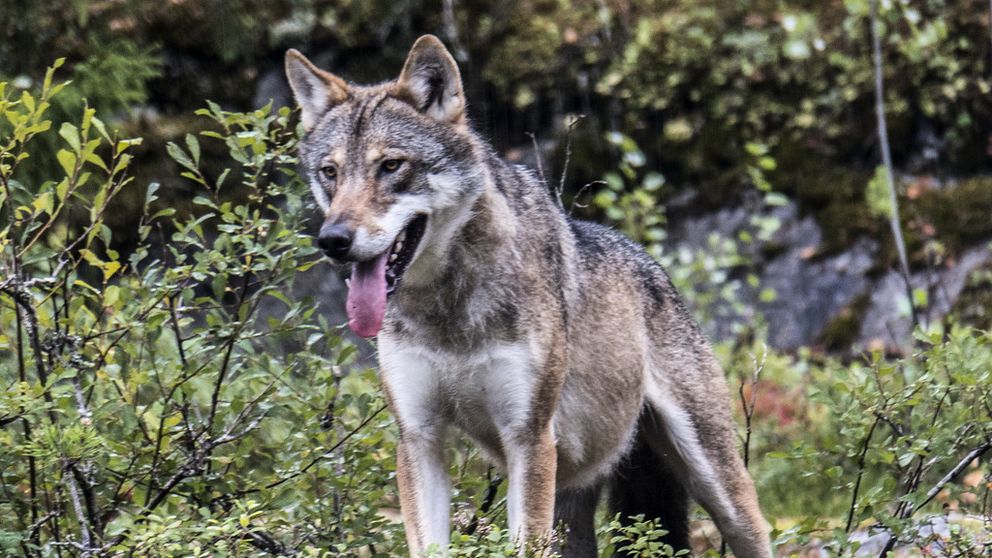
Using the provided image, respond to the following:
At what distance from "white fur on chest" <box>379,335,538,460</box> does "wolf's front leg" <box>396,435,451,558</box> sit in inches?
2.9

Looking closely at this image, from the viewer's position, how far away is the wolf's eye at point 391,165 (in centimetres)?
427

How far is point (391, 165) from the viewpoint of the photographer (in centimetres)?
427

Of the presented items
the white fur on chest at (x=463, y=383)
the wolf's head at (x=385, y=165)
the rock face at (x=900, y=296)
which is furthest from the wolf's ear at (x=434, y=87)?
the rock face at (x=900, y=296)

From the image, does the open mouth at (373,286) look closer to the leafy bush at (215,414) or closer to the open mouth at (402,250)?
the open mouth at (402,250)

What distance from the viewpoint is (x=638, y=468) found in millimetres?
5539

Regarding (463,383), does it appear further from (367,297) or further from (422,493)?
(367,297)

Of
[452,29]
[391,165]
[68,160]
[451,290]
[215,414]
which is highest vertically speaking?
[452,29]

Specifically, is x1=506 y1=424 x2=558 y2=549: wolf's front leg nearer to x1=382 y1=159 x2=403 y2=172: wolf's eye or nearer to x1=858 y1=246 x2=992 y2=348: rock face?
x1=382 y1=159 x2=403 y2=172: wolf's eye

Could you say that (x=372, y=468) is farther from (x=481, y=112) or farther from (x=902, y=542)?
(x=481, y=112)

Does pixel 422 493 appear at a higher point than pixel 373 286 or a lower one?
lower

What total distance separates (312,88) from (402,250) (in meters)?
0.88

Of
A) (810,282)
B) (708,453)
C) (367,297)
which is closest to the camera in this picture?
(367,297)

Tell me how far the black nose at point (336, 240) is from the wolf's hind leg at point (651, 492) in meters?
2.01

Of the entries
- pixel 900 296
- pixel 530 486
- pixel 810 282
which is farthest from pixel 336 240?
pixel 810 282
